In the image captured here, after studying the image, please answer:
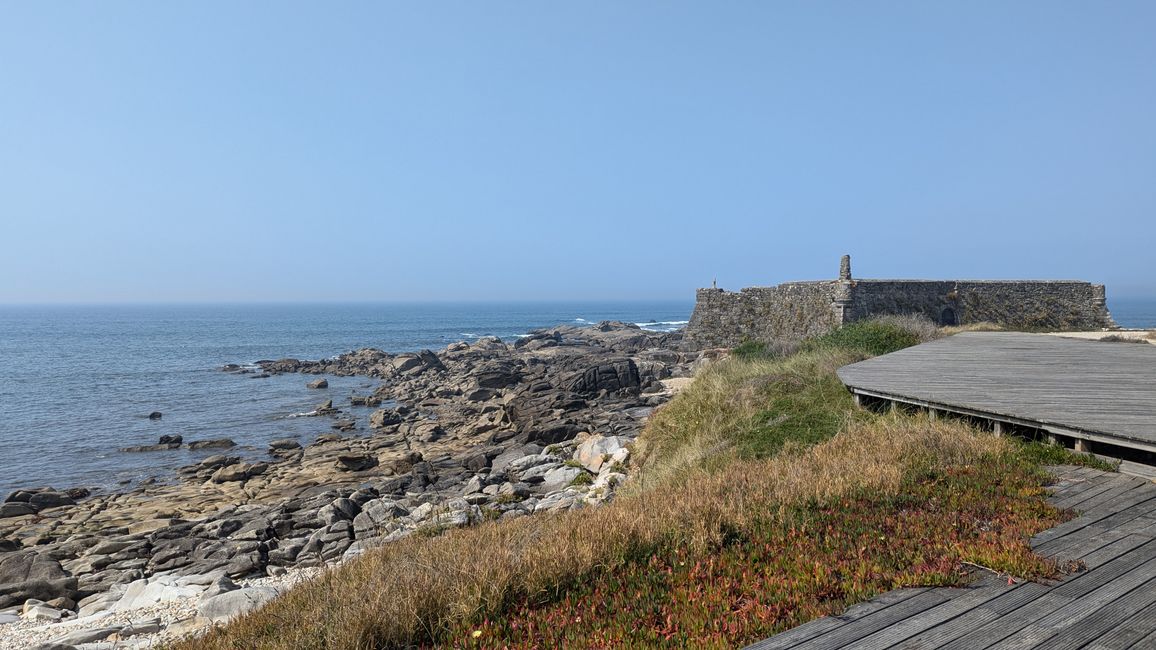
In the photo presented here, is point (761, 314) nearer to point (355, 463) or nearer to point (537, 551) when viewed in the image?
point (355, 463)

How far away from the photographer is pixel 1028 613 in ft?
13.0

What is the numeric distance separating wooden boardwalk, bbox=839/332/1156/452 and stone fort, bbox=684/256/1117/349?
8.63 m

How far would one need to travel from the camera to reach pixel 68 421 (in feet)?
98.0

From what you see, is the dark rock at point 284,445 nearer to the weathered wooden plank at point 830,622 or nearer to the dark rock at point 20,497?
the dark rock at point 20,497

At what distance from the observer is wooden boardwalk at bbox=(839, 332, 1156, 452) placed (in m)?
7.47

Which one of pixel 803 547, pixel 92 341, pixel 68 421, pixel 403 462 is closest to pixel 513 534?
pixel 803 547

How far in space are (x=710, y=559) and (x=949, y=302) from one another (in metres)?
25.2

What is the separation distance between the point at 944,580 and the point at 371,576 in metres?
4.45

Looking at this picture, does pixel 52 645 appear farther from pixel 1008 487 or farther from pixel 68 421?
pixel 68 421

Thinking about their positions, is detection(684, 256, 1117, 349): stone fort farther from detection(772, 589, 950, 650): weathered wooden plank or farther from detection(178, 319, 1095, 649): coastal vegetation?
detection(772, 589, 950, 650): weathered wooden plank

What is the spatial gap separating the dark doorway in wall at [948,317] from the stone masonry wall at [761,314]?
185 inches

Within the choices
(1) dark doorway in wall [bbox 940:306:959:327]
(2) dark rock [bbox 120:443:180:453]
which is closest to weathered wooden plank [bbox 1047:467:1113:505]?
(1) dark doorway in wall [bbox 940:306:959:327]

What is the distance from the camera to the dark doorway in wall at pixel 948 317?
2584cm

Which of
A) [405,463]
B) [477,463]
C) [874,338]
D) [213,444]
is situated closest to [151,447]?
[213,444]
